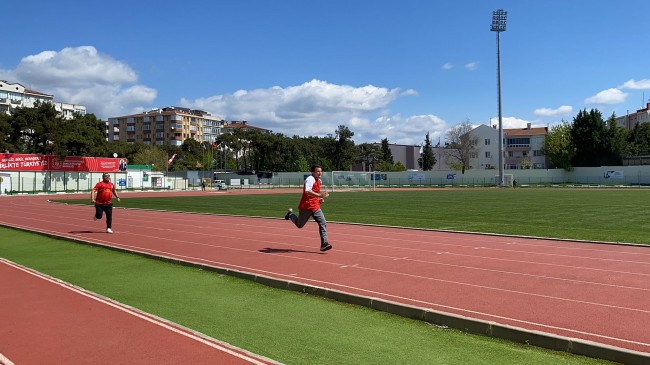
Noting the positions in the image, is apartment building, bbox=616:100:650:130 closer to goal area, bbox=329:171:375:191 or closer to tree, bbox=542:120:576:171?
tree, bbox=542:120:576:171

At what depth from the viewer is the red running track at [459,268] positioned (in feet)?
21.2

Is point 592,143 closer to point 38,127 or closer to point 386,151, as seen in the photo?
point 386,151

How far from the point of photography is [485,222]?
19062 millimetres

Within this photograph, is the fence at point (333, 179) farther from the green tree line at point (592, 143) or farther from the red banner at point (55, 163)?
the green tree line at point (592, 143)

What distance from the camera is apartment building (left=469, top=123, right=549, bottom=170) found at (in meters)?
110

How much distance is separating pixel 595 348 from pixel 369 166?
117m

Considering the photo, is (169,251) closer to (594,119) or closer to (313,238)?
(313,238)

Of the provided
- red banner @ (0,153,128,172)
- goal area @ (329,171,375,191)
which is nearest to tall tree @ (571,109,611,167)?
goal area @ (329,171,375,191)

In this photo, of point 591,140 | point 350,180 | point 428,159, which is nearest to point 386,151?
point 428,159

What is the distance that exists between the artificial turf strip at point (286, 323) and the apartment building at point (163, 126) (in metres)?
139

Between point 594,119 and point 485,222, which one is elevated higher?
point 594,119

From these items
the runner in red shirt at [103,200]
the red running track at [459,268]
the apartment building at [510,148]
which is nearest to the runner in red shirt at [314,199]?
the red running track at [459,268]

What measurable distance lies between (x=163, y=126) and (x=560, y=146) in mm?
103153

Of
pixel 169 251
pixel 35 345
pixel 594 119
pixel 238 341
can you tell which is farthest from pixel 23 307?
pixel 594 119
